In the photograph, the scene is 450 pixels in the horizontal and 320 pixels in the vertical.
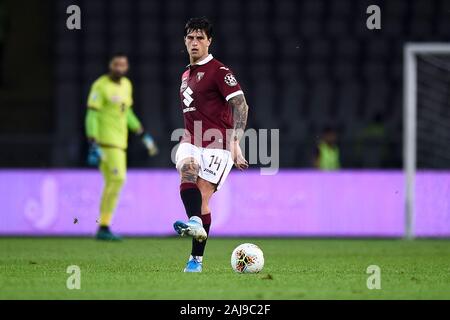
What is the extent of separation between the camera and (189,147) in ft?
31.1

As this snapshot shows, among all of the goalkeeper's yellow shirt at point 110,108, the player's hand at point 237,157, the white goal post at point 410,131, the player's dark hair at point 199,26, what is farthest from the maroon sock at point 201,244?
the white goal post at point 410,131

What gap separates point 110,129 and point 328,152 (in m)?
5.05

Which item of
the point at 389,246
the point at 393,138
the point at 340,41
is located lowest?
the point at 389,246

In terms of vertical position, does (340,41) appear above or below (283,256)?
above

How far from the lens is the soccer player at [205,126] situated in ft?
30.9

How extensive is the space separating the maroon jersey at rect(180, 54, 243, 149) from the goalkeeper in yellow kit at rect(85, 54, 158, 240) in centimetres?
505

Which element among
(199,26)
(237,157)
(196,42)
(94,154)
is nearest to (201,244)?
(237,157)

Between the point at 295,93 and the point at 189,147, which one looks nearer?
the point at 189,147

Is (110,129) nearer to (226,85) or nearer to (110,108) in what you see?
(110,108)

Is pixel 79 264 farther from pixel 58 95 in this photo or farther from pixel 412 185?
pixel 58 95

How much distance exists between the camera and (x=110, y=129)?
48.4 ft

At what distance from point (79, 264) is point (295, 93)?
10.7 m
